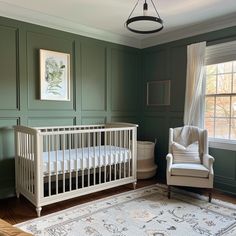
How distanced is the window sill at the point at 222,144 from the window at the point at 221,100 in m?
0.07

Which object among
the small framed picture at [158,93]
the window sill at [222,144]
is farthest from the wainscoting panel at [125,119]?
the window sill at [222,144]

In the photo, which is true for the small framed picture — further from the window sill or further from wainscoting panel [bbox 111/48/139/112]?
the window sill

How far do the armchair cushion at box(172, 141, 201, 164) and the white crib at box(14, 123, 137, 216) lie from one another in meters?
0.60

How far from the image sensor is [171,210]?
8.60 ft

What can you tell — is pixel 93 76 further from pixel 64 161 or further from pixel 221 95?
pixel 221 95

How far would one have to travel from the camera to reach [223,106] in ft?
11.1

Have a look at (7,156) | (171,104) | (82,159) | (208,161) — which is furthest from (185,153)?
(7,156)

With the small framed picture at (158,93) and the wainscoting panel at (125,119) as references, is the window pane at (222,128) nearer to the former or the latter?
the small framed picture at (158,93)

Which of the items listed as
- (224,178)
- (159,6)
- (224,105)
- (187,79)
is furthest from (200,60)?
(224,178)

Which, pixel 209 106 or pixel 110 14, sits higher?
pixel 110 14

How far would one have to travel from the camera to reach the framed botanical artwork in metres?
3.20

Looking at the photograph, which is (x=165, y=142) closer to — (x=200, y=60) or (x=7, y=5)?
(x=200, y=60)

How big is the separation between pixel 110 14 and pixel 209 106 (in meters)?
1.99

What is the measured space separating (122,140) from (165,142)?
2.94ft
